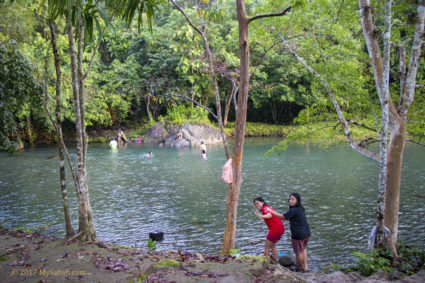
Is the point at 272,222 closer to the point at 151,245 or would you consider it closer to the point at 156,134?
the point at 151,245

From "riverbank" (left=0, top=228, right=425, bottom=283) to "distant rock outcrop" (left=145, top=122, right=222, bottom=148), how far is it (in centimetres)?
2350

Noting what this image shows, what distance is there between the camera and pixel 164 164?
1962 centimetres

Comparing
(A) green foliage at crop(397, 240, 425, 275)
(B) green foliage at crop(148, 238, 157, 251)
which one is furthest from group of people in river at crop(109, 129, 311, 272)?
(B) green foliage at crop(148, 238, 157, 251)

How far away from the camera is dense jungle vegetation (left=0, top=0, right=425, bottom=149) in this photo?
7.80m

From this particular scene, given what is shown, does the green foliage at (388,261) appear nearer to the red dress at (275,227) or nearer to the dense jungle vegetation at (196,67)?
the red dress at (275,227)

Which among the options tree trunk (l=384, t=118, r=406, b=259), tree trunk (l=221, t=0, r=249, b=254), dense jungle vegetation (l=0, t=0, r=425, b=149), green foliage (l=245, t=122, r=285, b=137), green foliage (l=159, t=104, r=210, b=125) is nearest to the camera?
tree trunk (l=221, t=0, r=249, b=254)

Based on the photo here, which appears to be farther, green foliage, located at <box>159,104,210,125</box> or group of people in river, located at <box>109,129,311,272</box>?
green foliage, located at <box>159,104,210,125</box>

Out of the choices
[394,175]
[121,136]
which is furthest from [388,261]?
[121,136]

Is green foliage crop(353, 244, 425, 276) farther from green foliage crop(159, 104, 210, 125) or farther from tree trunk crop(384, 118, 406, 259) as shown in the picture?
green foliage crop(159, 104, 210, 125)

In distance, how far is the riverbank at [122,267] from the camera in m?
4.57

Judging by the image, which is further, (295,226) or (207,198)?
(207,198)

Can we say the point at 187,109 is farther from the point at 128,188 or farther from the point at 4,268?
the point at 4,268

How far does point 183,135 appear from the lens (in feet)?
98.6

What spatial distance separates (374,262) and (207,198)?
677 centimetres
